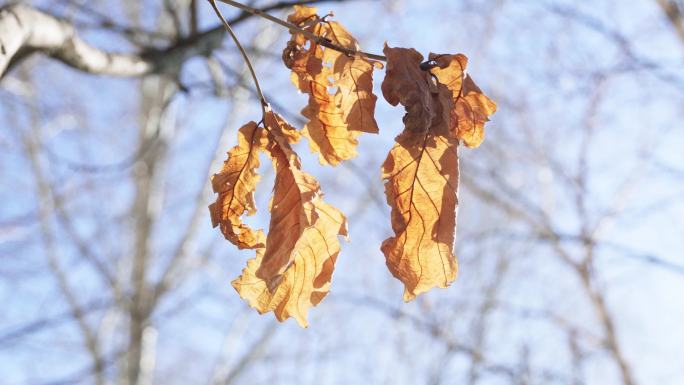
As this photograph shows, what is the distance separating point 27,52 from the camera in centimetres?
128

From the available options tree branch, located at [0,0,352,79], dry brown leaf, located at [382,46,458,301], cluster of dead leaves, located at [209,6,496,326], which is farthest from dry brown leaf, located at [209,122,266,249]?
tree branch, located at [0,0,352,79]

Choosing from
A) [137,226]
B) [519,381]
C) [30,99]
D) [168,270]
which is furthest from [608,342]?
[30,99]

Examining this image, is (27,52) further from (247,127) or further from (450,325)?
(450,325)

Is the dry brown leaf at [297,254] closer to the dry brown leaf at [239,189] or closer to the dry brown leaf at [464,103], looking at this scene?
the dry brown leaf at [239,189]

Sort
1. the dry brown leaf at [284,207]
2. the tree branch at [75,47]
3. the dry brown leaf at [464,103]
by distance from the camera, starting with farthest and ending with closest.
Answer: the tree branch at [75,47], the dry brown leaf at [464,103], the dry brown leaf at [284,207]

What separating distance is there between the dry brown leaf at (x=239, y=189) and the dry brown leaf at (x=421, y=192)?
0.18m

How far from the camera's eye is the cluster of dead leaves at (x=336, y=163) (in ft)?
2.51

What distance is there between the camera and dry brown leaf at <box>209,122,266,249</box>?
884mm

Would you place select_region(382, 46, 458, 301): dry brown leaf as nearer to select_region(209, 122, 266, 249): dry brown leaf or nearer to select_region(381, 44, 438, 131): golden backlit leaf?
select_region(381, 44, 438, 131): golden backlit leaf

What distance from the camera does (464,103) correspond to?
838 millimetres

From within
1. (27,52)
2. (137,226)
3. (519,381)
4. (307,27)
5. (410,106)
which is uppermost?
(137,226)

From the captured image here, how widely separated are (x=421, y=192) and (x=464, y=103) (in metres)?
0.13

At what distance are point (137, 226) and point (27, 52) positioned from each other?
10.7 ft

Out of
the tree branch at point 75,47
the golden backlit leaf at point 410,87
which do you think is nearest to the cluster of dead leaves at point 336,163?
the golden backlit leaf at point 410,87
